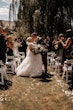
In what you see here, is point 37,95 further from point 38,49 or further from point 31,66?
point 31,66

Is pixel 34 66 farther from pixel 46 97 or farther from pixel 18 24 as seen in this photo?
pixel 18 24

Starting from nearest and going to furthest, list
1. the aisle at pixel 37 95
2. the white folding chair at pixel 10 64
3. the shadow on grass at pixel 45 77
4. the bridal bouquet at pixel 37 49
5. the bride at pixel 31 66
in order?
the aisle at pixel 37 95 < the shadow on grass at pixel 45 77 < the bridal bouquet at pixel 37 49 < the bride at pixel 31 66 < the white folding chair at pixel 10 64

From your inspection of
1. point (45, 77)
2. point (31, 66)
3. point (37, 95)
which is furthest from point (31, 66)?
point (37, 95)

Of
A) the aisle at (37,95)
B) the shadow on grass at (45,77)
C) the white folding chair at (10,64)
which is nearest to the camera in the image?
the aisle at (37,95)

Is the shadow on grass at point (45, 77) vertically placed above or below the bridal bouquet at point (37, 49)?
below

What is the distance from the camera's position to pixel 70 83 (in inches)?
510

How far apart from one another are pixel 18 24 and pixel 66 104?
2041 centimetres

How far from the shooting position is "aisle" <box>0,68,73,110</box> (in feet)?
30.2

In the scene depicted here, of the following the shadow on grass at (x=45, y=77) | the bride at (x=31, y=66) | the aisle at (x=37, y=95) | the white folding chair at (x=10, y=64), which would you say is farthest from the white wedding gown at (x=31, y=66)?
the aisle at (x=37, y=95)

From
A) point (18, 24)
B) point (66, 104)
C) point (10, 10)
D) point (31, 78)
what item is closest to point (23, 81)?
point (31, 78)

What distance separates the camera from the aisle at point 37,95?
921cm

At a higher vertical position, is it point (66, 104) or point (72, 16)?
point (72, 16)

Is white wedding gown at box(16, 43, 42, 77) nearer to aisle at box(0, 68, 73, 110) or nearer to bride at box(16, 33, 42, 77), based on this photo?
bride at box(16, 33, 42, 77)

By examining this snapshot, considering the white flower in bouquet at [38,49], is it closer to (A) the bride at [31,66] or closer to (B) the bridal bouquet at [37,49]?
(B) the bridal bouquet at [37,49]
